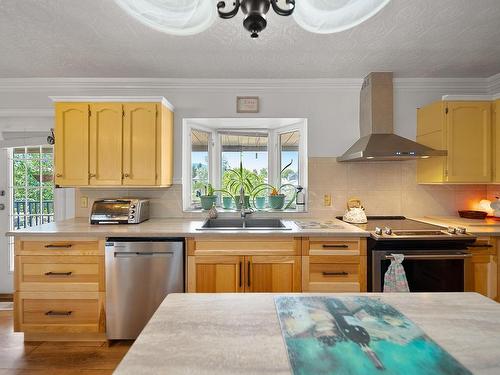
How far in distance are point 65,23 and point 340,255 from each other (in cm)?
251

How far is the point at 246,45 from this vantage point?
7.23ft

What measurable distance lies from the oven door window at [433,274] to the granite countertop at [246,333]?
1224 millimetres

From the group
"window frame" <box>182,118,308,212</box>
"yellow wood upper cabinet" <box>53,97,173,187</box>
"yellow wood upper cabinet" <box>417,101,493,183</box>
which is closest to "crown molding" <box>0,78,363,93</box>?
"window frame" <box>182,118,308,212</box>

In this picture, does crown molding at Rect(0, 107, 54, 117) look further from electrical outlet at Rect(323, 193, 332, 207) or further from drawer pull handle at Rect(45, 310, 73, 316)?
electrical outlet at Rect(323, 193, 332, 207)

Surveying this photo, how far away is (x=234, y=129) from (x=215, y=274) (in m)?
1.67

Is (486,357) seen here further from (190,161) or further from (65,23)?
(190,161)

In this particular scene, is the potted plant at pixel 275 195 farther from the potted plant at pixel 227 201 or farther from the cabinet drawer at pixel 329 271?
the cabinet drawer at pixel 329 271

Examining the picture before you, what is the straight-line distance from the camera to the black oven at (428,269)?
2.16 metres

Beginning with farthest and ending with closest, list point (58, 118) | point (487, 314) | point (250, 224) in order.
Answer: point (250, 224), point (58, 118), point (487, 314)

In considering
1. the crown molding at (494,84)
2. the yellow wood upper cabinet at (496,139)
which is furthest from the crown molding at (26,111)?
the crown molding at (494,84)

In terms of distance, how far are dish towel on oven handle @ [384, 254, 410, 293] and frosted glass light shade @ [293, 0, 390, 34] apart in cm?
175

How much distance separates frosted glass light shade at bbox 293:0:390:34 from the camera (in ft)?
2.89

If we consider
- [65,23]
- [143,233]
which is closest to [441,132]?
[143,233]

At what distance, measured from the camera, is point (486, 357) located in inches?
26.1
